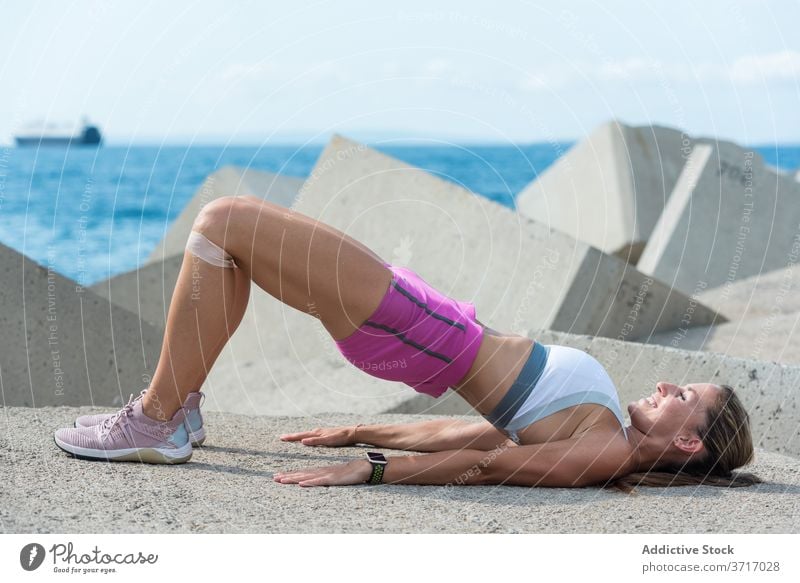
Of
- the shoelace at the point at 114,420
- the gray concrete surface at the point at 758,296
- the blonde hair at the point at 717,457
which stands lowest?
the shoelace at the point at 114,420

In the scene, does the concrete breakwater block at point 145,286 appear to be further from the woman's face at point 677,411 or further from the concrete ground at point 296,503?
the woman's face at point 677,411

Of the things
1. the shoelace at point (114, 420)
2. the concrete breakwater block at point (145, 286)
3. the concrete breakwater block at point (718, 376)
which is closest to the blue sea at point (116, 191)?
the concrete breakwater block at point (145, 286)

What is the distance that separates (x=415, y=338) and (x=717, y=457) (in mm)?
1260

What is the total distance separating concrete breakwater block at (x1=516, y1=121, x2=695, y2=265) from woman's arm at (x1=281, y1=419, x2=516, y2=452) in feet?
16.6

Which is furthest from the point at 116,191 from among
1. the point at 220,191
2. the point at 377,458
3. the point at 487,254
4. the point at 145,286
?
the point at 377,458

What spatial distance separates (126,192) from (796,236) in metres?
26.2

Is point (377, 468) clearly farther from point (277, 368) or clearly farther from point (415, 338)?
point (277, 368)

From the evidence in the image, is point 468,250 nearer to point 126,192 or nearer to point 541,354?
point 541,354

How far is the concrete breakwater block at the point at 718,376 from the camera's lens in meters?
4.52

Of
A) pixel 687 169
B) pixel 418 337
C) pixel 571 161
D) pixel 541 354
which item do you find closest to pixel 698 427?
pixel 541 354

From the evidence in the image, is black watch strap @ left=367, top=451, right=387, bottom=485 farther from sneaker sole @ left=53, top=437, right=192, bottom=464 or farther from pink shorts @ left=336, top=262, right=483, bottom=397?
sneaker sole @ left=53, top=437, right=192, bottom=464

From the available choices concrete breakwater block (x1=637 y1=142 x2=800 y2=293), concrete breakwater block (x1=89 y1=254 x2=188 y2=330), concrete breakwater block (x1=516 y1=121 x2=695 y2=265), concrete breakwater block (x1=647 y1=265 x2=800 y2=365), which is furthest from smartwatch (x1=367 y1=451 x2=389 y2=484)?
concrete breakwater block (x1=516 y1=121 x2=695 y2=265)

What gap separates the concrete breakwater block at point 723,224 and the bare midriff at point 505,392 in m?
4.30

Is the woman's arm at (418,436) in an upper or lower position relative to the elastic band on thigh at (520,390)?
lower
